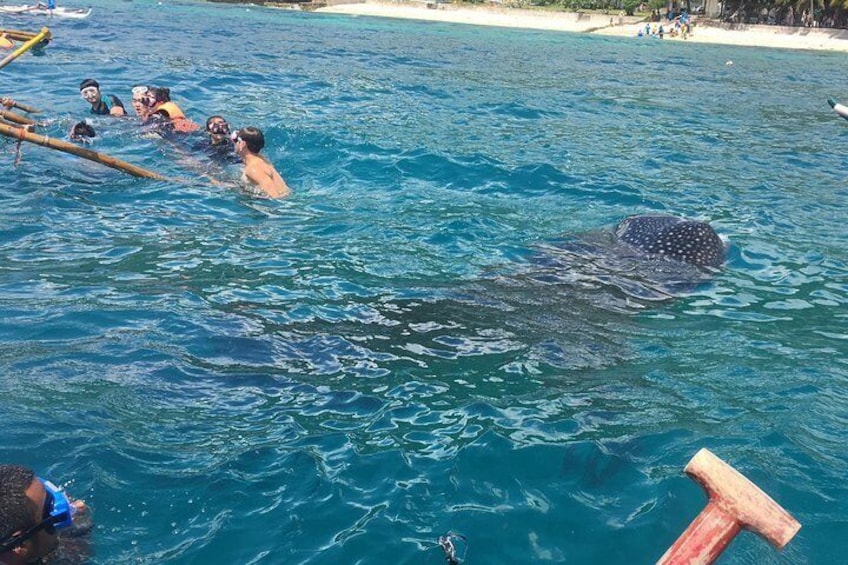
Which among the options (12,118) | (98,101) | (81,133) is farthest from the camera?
(98,101)

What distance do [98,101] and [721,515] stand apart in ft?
47.1

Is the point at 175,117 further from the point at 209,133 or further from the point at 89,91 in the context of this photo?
the point at 89,91

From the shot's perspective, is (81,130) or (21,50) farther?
(21,50)

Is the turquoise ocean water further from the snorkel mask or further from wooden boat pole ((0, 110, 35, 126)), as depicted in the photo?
the snorkel mask

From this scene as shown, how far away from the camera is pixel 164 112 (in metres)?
13.9

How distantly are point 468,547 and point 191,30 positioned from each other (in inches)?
1546

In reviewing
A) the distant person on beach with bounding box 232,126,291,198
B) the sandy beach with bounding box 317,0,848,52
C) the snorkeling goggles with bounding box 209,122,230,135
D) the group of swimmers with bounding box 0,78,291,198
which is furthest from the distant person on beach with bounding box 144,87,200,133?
the sandy beach with bounding box 317,0,848,52

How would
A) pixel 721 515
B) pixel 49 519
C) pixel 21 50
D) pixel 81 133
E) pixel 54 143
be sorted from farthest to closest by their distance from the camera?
pixel 21 50 < pixel 81 133 < pixel 54 143 < pixel 49 519 < pixel 721 515

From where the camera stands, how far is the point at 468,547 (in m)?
4.41

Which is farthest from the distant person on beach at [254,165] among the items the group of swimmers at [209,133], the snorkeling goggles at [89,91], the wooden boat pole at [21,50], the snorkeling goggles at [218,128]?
the snorkeling goggles at [89,91]

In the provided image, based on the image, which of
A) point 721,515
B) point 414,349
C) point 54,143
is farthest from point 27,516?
point 54,143

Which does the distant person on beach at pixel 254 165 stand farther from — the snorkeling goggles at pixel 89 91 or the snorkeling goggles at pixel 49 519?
the snorkeling goggles at pixel 49 519

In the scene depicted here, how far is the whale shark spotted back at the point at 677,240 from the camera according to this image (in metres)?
8.95

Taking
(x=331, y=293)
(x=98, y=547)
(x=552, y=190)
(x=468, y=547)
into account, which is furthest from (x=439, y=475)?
(x=552, y=190)
